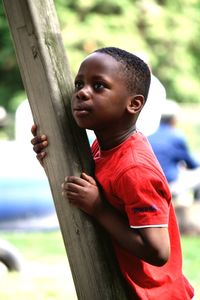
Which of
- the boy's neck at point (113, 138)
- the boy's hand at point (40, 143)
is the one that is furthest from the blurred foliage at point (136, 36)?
the boy's neck at point (113, 138)

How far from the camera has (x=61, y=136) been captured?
7.79 feet

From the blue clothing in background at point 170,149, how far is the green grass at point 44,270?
3.19ft

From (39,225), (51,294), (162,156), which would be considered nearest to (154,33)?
(39,225)

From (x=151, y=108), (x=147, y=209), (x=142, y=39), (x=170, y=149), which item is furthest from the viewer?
(x=142, y=39)

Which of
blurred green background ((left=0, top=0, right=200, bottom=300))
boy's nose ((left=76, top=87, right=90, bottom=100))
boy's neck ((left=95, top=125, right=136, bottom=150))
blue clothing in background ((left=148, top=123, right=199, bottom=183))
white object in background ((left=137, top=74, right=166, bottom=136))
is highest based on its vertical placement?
blurred green background ((left=0, top=0, right=200, bottom=300))

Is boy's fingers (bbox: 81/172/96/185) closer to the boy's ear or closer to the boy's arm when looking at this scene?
the boy's arm

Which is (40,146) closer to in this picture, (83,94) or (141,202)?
(83,94)

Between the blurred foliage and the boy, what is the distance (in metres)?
17.1

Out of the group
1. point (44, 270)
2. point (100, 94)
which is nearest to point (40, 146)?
point (100, 94)

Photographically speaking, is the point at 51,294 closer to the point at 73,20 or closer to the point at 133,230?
the point at 133,230

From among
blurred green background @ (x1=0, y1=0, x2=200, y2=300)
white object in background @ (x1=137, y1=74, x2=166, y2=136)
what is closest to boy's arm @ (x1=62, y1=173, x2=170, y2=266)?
white object in background @ (x1=137, y1=74, x2=166, y2=136)

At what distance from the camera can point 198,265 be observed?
6953mm

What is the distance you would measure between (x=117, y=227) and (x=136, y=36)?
19.1m

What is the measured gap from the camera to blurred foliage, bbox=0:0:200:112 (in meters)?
20.1
